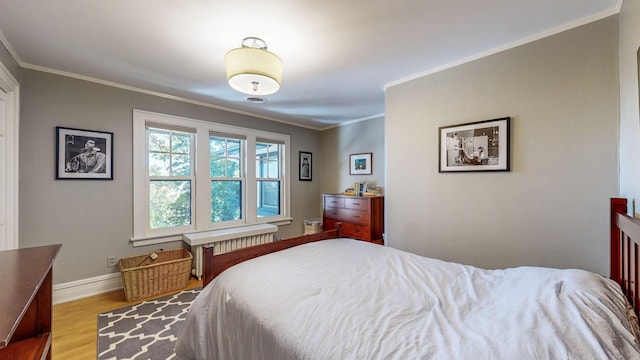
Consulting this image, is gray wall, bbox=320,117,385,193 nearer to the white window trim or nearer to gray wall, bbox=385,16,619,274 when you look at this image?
the white window trim

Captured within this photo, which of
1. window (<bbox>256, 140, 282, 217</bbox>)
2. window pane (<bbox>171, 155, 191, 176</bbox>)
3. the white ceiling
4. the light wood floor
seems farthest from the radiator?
the white ceiling

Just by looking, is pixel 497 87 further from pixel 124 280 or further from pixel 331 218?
pixel 124 280

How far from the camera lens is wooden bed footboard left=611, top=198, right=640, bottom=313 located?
1016 mm

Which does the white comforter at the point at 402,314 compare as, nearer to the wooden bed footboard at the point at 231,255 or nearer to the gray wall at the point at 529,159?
the wooden bed footboard at the point at 231,255

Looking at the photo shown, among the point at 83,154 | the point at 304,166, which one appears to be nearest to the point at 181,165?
the point at 83,154

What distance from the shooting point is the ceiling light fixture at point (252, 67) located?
1.62 m

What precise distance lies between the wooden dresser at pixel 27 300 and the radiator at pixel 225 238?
1727 millimetres

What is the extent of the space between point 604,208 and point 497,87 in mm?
1120

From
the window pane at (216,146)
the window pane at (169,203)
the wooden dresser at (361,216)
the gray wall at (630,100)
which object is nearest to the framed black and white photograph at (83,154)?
the window pane at (169,203)

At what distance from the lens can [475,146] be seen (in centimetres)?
220

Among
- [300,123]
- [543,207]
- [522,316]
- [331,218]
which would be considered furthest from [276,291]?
[300,123]

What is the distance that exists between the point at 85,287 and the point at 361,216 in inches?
125

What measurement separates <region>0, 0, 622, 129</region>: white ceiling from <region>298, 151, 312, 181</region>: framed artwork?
6.60 ft

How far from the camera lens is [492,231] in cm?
211
